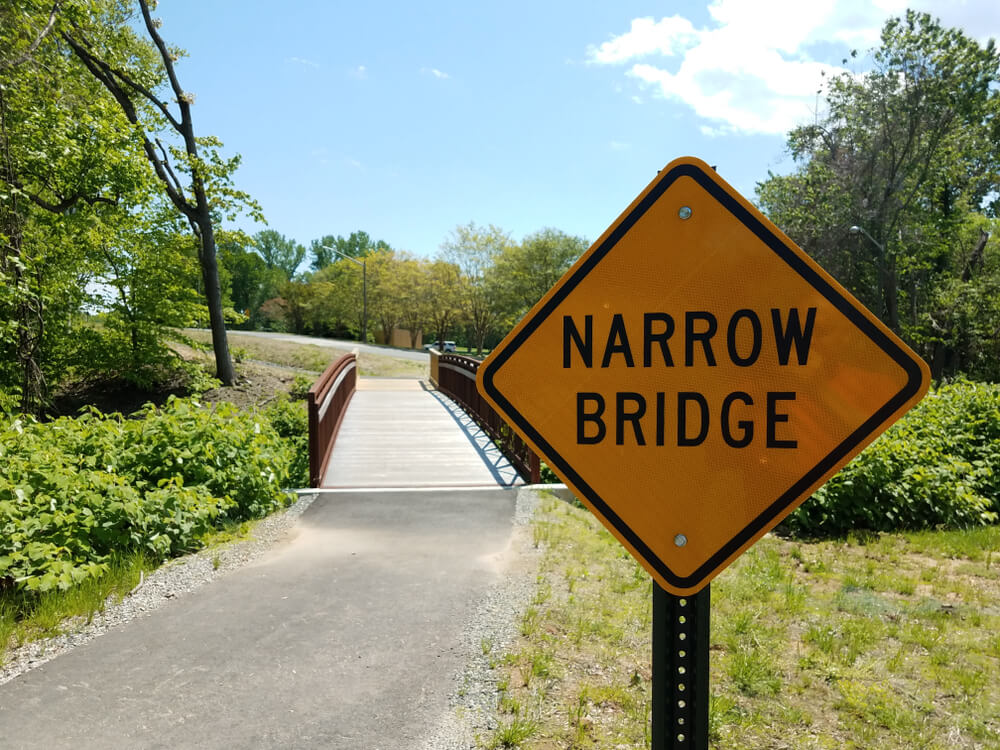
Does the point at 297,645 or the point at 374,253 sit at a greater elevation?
the point at 374,253

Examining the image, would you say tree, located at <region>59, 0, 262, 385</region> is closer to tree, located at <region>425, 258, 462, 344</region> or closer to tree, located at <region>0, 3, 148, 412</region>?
tree, located at <region>0, 3, 148, 412</region>

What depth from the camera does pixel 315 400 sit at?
30.6 ft

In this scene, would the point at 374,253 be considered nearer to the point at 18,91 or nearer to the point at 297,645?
the point at 18,91

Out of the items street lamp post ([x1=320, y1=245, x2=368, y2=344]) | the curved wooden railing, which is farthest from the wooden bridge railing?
street lamp post ([x1=320, y1=245, x2=368, y2=344])

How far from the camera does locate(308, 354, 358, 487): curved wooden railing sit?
898cm

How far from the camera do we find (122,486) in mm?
5746

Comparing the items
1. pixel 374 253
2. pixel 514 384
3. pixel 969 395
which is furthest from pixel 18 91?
pixel 374 253

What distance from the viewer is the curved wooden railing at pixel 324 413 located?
8.98 meters

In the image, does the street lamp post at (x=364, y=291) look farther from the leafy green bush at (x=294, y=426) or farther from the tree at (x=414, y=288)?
the leafy green bush at (x=294, y=426)

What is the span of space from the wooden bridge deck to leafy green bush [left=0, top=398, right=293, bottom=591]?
178cm

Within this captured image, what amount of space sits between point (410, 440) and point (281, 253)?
118 m

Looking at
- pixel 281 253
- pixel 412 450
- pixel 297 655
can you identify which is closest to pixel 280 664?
pixel 297 655

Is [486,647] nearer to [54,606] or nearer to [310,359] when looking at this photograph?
[54,606]

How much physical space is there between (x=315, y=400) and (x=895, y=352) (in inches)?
335
